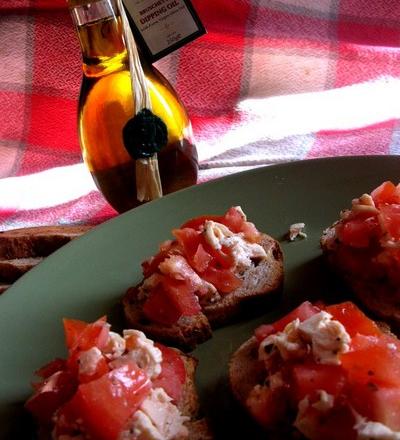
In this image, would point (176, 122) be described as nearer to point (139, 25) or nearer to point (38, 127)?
point (139, 25)

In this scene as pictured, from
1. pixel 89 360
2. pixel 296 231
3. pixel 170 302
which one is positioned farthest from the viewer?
pixel 296 231

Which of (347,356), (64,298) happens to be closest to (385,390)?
(347,356)

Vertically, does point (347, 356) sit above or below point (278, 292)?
above

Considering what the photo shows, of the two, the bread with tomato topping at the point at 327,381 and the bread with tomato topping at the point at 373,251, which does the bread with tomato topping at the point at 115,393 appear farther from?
the bread with tomato topping at the point at 373,251

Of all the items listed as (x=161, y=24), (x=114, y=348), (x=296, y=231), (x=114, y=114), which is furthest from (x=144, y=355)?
(x=161, y=24)

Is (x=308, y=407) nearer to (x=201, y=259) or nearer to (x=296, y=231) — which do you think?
(x=201, y=259)

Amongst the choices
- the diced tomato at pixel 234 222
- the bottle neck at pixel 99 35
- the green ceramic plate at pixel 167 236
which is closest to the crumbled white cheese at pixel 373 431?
the green ceramic plate at pixel 167 236
